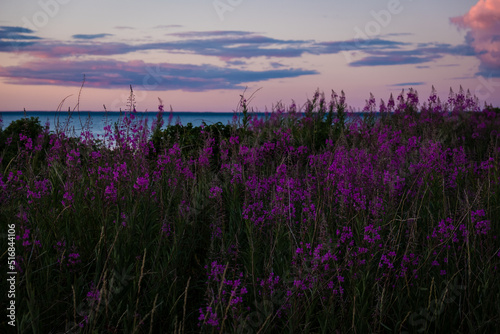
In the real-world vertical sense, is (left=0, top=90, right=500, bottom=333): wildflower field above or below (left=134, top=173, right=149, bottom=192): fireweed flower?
below

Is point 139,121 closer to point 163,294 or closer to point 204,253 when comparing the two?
point 204,253

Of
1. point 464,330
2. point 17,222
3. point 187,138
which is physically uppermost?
point 187,138

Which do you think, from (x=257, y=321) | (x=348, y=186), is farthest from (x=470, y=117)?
(x=257, y=321)

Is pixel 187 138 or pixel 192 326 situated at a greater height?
pixel 187 138

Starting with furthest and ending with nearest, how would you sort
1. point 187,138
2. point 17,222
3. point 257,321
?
point 187,138 < point 17,222 < point 257,321

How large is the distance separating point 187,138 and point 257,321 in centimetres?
528

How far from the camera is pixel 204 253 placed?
436 centimetres

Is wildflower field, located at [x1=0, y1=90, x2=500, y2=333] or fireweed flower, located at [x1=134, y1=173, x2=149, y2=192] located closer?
wildflower field, located at [x1=0, y1=90, x2=500, y2=333]

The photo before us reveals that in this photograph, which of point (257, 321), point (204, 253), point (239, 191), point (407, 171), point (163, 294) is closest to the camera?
point (257, 321)

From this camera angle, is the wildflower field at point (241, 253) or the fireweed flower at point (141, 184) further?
the fireweed flower at point (141, 184)

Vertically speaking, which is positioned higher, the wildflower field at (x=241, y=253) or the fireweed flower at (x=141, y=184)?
the fireweed flower at (x=141, y=184)

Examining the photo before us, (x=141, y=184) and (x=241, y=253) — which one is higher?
(x=141, y=184)

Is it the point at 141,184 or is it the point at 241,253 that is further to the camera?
the point at 241,253

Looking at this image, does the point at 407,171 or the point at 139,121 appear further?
the point at 407,171
